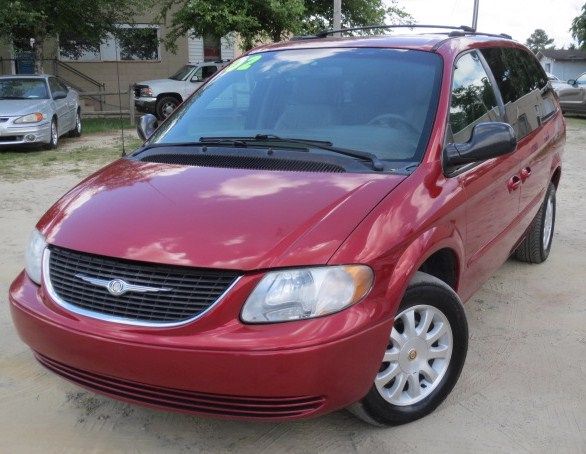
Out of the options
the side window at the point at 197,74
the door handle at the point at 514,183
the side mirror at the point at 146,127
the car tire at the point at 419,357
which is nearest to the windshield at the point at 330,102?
the side mirror at the point at 146,127

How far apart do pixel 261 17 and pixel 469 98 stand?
1582cm

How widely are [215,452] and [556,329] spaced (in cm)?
233

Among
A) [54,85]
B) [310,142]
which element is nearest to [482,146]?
[310,142]

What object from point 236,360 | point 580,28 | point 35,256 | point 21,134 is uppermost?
point 580,28

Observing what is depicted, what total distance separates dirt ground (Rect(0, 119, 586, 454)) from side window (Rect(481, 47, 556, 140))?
4.09 feet

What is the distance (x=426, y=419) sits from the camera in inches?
121

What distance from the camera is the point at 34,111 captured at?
11.8 meters

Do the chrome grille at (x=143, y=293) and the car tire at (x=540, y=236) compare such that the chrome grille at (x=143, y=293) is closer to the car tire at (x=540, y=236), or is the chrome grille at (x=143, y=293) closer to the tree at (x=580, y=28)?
the car tire at (x=540, y=236)

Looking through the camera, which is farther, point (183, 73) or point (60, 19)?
Result: point (183, 73)

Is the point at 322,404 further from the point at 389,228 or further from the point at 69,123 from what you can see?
the point at 69,123

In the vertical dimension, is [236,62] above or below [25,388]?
above

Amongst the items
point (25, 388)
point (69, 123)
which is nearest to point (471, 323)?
point (25, 388)

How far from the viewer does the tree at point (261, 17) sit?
17.7 meters

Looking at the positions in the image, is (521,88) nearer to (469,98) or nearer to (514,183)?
(514,183)
